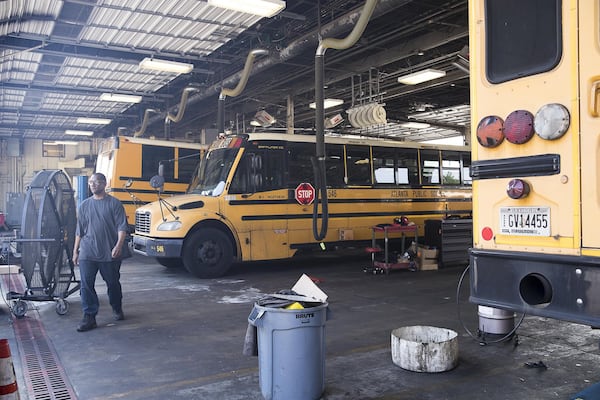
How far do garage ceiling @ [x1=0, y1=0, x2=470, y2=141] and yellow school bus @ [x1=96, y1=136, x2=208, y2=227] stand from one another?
1.61 metres

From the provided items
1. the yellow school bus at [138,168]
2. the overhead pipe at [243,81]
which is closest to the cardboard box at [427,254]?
the overhead pipe at [243,81]

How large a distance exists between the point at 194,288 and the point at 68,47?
695 cm

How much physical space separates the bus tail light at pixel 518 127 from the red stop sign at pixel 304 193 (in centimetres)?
851

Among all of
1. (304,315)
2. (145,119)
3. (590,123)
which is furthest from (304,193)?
(145,119)

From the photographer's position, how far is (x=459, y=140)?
2811 cm

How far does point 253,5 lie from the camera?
28.8 feet

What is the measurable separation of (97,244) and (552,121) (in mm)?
5460

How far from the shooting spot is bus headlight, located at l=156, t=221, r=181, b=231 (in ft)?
33.0

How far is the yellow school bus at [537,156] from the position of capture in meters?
2.66

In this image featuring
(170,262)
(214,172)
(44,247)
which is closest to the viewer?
(44,247)

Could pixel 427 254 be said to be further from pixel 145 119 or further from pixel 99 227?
pixel 145 119

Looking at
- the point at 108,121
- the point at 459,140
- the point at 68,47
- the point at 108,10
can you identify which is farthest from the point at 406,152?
the point at 459,140

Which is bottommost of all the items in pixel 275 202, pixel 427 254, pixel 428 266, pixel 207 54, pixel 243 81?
pixel 428 266

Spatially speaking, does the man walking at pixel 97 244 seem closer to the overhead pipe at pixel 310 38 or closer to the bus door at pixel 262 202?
the bus door at pixel 262 202
